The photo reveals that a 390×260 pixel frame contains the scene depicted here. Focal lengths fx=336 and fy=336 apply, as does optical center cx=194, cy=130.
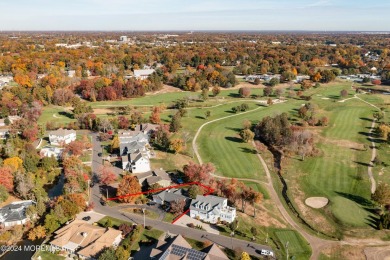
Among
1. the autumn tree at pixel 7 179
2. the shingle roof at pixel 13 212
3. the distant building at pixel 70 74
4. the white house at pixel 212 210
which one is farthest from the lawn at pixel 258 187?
the distant building at pixel 70 74

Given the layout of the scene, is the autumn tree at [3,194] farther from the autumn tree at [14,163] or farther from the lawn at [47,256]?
the lawn at [47,256]

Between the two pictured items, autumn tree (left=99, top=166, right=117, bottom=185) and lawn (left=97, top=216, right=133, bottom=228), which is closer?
lawn (left=97, top=216, right=133, bottom=228)

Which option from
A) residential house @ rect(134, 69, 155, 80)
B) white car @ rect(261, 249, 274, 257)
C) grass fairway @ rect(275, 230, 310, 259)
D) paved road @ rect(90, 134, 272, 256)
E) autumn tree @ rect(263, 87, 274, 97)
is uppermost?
residential house @ rect(134, 69, 155, 80)

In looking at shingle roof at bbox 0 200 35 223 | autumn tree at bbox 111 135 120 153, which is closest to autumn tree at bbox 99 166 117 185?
shingle roof at bbox 0 200 35 223

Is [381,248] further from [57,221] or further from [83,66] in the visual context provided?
[83,66]

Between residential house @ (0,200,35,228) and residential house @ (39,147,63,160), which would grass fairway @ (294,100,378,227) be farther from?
residential house @ (39,147,63,160)

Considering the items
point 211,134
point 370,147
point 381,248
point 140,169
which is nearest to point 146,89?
point 211,134

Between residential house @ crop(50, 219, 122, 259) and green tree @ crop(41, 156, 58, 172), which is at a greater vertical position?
green tree @ crop(41, 156, 58, 172)

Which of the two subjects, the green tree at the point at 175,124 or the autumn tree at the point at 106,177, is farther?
the green tree at the point at 175,124
